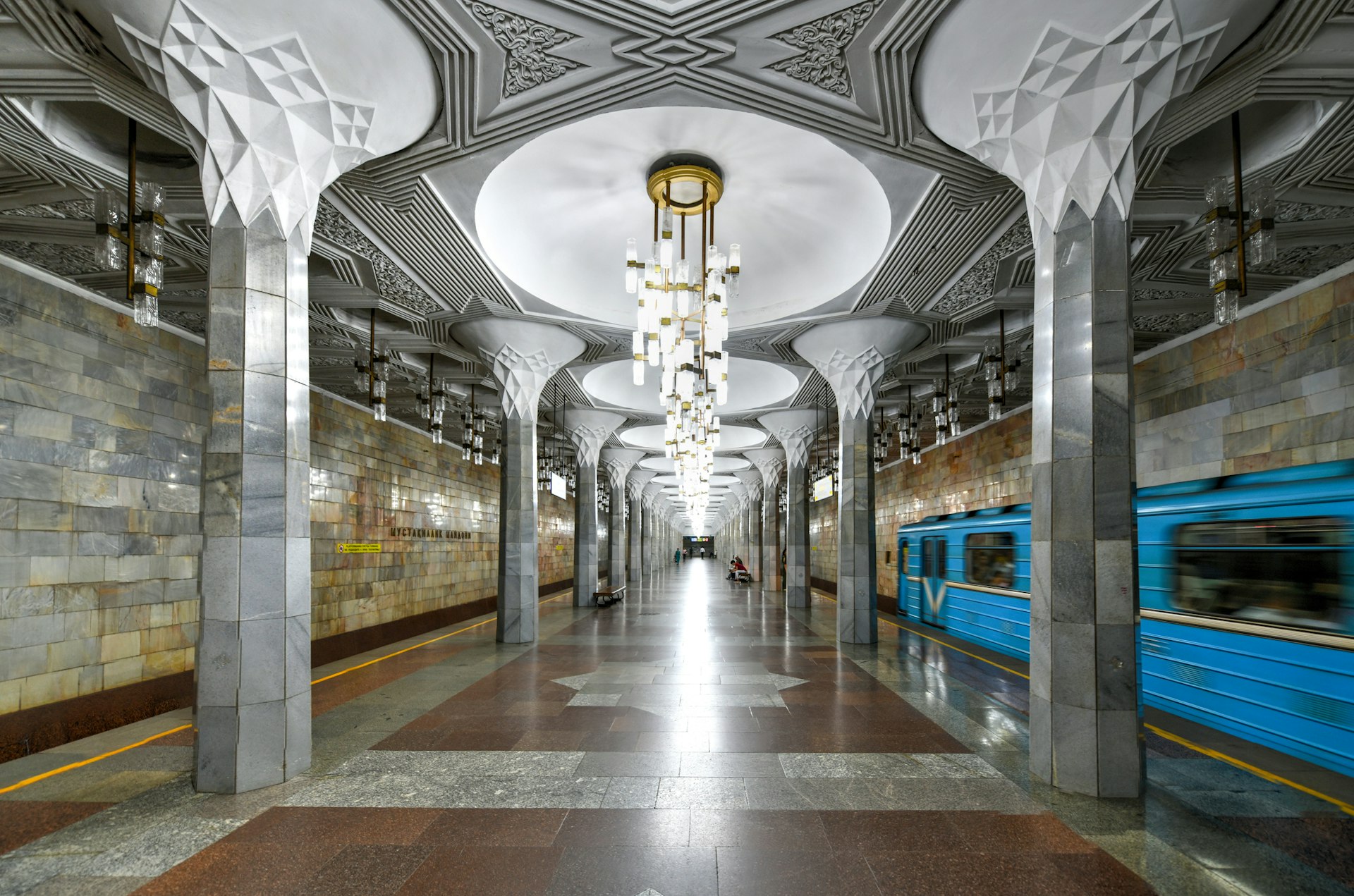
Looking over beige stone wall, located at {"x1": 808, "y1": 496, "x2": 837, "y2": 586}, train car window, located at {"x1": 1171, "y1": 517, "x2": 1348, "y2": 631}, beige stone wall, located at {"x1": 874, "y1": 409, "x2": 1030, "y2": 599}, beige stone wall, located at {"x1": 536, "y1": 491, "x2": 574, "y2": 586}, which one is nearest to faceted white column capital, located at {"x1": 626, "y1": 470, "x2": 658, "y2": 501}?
beige stone wall, located at {"x1": 536, "y1": 491, "x2": 574, "y2": 586}

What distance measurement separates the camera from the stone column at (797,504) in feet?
62.5

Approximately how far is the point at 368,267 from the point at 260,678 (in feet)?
17.1

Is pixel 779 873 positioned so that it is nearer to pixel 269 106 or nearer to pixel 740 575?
pixel 269 106

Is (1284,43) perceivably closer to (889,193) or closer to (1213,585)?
(889,193)

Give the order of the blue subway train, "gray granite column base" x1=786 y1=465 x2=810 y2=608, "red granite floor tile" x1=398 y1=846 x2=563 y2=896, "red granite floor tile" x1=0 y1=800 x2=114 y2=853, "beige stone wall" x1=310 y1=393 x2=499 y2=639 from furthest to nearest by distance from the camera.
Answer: "gray granite column base" x1=786 y1=465 x2=810 y2=608 → "beige stone wall" x1=310 y1=393 x2=499 y2=639 → the blue subway train → "red granite floor tile" x1=0 y1=800 x2=114 y2=853 → "red granite floor tile" x1=398 y1=846 x2=563 y2=896

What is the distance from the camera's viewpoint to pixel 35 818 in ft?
15.5

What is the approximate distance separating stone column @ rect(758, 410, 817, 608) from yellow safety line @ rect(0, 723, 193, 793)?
575 inches

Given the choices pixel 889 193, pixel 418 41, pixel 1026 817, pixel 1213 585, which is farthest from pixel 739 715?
pixel 418 41

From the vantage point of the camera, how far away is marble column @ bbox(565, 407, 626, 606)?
62.6 ft

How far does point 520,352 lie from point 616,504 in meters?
15.5

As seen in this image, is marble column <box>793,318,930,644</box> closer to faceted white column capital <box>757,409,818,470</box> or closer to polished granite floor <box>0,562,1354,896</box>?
polished granite floor <box>0,562,1354,896</box>

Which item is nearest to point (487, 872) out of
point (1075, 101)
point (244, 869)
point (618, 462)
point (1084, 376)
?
point (244, 869)

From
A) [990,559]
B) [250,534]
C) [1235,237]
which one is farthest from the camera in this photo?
[990,559]

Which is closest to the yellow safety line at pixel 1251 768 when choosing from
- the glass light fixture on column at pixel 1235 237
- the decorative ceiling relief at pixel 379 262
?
the glass light fixture on column at pixel 1235 237
